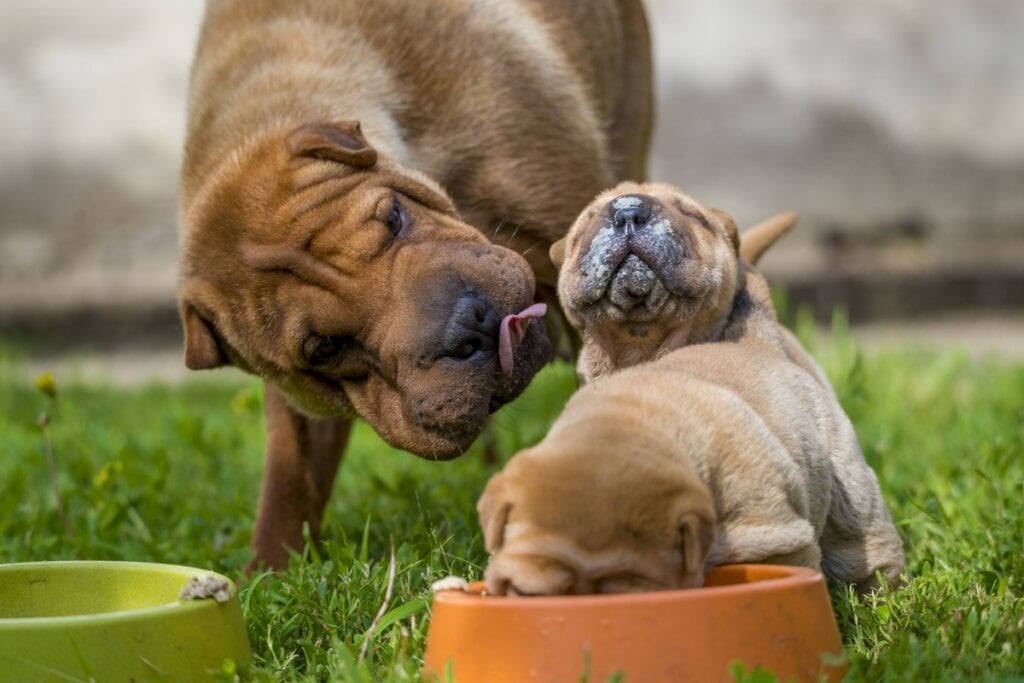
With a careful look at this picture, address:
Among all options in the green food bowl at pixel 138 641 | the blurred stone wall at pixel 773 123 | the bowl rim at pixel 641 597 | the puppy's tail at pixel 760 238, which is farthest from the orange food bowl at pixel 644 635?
the blurred stone wall at pixel 773 123

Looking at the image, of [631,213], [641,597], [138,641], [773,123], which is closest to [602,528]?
[641,597]

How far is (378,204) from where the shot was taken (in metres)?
2.86

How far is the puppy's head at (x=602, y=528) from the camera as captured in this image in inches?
74.0

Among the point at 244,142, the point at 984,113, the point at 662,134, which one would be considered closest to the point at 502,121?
the point at 244,142

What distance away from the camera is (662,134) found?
659 cm

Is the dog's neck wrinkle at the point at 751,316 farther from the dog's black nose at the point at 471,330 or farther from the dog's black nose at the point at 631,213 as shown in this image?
the dog's black nose at the point at 471,330

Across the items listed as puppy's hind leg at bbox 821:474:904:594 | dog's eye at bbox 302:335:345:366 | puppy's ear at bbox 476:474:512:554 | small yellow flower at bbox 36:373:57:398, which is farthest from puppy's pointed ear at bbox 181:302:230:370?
puppy's hind leg at bbox 821:474:904:594

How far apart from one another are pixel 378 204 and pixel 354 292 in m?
0.22

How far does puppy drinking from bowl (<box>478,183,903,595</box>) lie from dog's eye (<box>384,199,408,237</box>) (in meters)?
0.33

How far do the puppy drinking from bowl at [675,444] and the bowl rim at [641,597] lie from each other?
62 mm

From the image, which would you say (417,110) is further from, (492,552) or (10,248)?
(10,248)

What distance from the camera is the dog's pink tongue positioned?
2.70 metres

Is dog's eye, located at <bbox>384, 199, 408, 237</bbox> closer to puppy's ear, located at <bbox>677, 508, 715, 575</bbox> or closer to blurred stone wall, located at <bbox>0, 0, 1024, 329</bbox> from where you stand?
puppy's ear, located at <bbox>677, 508, 715, 575</bbox>

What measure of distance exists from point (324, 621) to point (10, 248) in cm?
492
